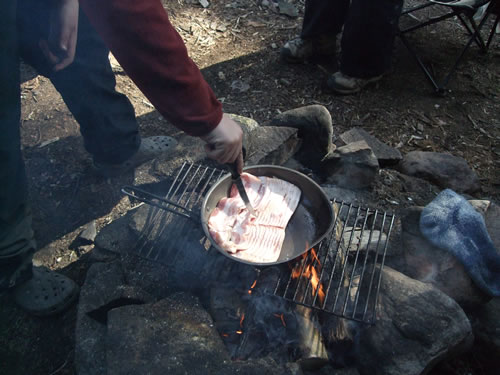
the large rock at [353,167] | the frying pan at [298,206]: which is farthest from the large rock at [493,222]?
the frying pan at [298,206]

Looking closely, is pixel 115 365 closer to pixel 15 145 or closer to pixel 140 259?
pixel 140 259

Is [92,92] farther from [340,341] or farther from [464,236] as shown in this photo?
Result: [464,236]

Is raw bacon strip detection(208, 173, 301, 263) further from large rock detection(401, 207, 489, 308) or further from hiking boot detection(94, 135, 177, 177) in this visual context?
hiking boot detection(94, 135, 177, 177)

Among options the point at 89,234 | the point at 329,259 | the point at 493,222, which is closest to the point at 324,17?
the point at 493,222

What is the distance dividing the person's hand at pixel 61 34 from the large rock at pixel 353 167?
2.28m

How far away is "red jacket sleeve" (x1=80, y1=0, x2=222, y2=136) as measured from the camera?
1503 mm

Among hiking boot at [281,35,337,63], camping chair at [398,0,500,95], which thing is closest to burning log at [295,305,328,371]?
camping chair at [398,0,500,95]

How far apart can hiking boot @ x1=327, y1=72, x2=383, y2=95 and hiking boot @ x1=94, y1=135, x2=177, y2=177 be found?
237 centimetres

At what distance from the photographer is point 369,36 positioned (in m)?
4.20

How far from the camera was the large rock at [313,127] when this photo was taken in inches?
127

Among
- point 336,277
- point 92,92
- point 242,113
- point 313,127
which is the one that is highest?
point 92,92

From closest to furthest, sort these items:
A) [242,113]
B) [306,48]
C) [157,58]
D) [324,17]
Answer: [157,58] → [242,113] → [324,17] → [306,48]

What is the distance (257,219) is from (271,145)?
2.98 ft

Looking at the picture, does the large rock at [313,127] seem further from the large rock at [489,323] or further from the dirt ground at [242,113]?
the large rock at [489,323]
